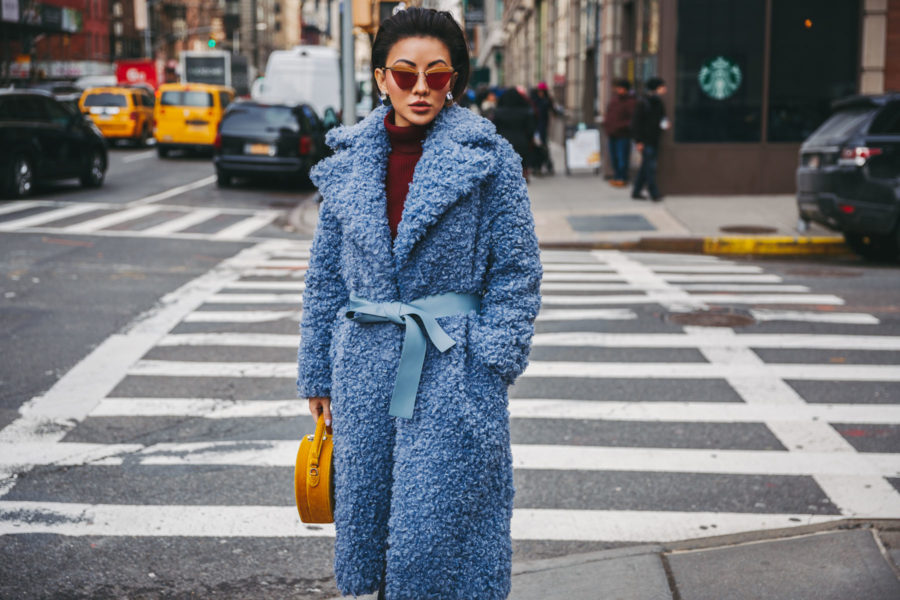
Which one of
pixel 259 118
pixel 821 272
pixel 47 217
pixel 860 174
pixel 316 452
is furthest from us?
pixel 259 118

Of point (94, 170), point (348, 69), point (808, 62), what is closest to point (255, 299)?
point (348, 69)

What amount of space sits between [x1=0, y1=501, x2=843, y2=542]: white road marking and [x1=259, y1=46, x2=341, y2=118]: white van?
27805mm

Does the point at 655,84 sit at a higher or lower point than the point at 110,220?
higher

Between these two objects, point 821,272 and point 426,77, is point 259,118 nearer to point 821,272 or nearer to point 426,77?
point 821,272

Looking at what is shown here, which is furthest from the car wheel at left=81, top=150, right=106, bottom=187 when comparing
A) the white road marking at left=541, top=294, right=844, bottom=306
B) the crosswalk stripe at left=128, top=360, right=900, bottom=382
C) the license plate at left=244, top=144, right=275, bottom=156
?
the crosswalk stripe at left=128, top=360, right=900, bottom=382

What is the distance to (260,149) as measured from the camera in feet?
72.4

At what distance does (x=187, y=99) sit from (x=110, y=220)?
1552 cm

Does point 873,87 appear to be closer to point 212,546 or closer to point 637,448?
point 637,448

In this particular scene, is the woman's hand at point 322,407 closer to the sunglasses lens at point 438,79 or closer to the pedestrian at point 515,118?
the sunglasses lens at point 438,79

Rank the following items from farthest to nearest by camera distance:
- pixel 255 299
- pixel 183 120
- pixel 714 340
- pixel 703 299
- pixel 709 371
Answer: pixel 183 120
pixel 255 299
pixel 703 299
pixel 714 340
pixel 709 371

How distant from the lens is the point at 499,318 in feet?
9.43

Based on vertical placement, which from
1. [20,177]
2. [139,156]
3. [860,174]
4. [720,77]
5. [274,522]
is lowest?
[274,522]

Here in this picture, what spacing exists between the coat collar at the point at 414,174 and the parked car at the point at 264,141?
1939cm

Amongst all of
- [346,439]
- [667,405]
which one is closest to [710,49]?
[667,405]
